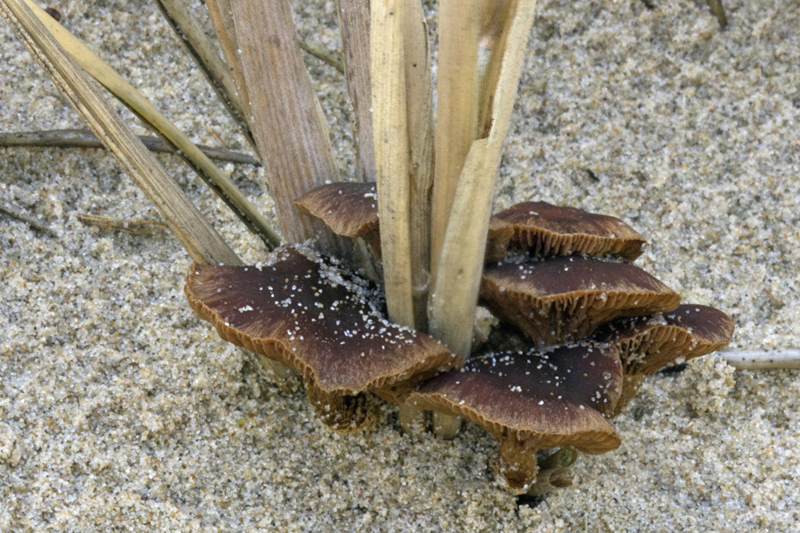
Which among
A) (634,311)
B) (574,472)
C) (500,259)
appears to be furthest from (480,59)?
(574,472)

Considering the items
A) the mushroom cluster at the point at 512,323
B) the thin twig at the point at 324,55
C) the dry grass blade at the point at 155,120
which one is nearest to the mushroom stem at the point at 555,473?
the mushroom cluster at the point at 512,323

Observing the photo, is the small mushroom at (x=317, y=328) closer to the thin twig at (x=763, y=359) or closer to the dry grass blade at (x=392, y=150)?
the dry grass blade at (x=392, y=150)

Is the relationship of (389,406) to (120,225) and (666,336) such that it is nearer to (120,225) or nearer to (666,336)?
(666,336)

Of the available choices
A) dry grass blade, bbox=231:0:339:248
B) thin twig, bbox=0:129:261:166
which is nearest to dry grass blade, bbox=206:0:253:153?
dry grass blade, bbox=231:0:339:248

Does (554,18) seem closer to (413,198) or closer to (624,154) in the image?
(624,154)

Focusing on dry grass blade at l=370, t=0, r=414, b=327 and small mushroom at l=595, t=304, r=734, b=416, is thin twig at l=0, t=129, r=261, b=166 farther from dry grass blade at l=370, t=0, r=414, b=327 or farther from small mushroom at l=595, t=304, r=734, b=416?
small mushroom at l=595, t=304, r=734, b=416
